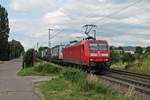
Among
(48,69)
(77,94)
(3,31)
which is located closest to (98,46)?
(48,69)

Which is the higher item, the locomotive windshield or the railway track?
the locomotive windshield

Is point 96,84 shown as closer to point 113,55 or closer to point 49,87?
point 49,87

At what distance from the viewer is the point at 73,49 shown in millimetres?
46281

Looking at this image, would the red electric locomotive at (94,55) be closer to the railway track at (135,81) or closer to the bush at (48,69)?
the bush at (48,69)

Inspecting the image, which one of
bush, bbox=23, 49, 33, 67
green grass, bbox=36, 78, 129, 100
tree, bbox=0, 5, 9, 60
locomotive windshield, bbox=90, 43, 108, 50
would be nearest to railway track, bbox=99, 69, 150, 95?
green grass, bbox=36, 78, 129, 100

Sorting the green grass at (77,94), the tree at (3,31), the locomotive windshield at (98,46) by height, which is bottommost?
the green grass at (77,94)

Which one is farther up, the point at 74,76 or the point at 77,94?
the point at 74,76

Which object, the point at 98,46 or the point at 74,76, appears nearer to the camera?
the point at 74,76

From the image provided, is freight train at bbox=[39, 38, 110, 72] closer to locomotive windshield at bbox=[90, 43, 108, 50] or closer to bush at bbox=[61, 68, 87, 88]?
locomotive windshield at bbox=[90, 43, 108, 50]

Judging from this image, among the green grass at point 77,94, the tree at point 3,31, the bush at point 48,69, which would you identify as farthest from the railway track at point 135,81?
the tree at point 3,31

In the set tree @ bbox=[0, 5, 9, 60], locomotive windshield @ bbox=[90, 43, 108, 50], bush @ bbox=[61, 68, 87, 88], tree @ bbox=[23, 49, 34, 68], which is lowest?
bush @ bbox=[61, 68, 87, 88]

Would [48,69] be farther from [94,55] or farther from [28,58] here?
[28,58]

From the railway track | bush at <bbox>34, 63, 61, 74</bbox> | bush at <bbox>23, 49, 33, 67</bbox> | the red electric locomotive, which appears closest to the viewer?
the railway track

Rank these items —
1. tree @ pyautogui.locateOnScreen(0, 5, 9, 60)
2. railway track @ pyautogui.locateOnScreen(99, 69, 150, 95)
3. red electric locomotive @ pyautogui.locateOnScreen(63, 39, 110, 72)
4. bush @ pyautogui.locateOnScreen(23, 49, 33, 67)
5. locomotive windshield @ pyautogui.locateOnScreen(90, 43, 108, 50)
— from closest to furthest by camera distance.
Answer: railway track @ pyautogui.locateOnScreen(99, 69, 150, 95)
red electric locomotive @ pyautogui.locateOnScreen(63, 39, 110, 72)
locomotive windshield @ pyautogui.locateOnScreen(90, 43, 108, 50)
bush @ pyautogui.locateOnScreen(23, 49, 33, 67)
tree @ pyautogui.locateOnScreen(0, 5, 9, 60)
